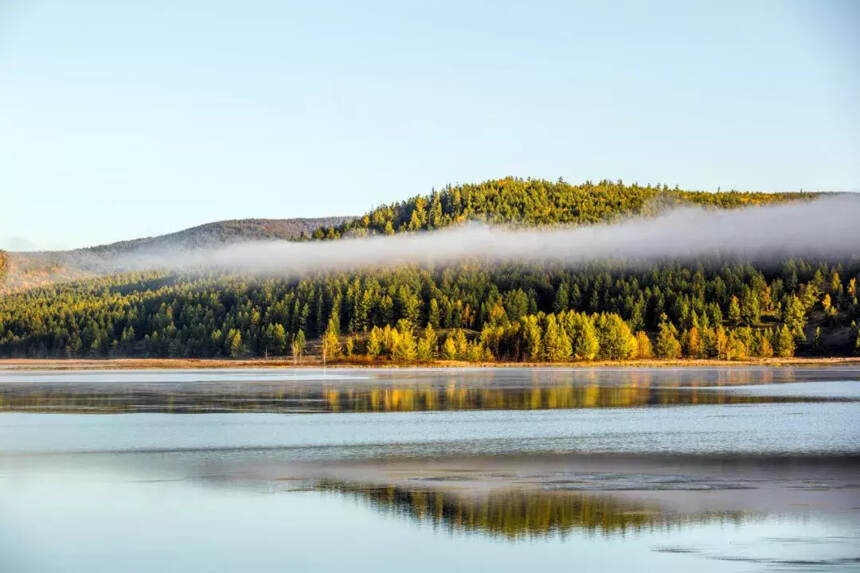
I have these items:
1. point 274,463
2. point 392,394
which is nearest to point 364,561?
point 274,463

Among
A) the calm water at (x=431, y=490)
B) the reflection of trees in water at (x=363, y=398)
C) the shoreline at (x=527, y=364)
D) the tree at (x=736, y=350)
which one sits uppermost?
the calm water at (x=431, y=490)

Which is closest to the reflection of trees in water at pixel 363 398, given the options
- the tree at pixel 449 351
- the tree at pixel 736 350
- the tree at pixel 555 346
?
the tree at pixel 555 346

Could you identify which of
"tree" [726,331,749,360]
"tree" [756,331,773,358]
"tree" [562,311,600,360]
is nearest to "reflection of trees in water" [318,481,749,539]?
"tree" [562,311,600,360]

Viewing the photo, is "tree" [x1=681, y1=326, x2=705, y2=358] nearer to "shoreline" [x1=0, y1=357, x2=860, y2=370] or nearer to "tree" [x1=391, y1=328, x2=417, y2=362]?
"shoreline" [x1=0, y1=357, x2=860, y2=370]

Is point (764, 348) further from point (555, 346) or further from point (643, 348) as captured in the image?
point (555, 346)

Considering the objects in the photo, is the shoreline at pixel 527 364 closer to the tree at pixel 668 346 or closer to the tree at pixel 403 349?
the tree at pixel 668 346

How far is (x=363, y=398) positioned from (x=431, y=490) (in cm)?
4342

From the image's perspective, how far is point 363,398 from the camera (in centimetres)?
7281

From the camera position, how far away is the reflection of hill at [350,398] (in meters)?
62.7

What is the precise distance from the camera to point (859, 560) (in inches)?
822

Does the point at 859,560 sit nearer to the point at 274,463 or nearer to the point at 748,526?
the point at 748,526

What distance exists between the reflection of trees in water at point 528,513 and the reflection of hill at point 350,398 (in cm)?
3178

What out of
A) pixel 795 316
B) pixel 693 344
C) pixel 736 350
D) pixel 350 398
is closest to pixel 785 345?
pixel 736 350

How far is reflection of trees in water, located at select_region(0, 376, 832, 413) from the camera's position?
62719mm
